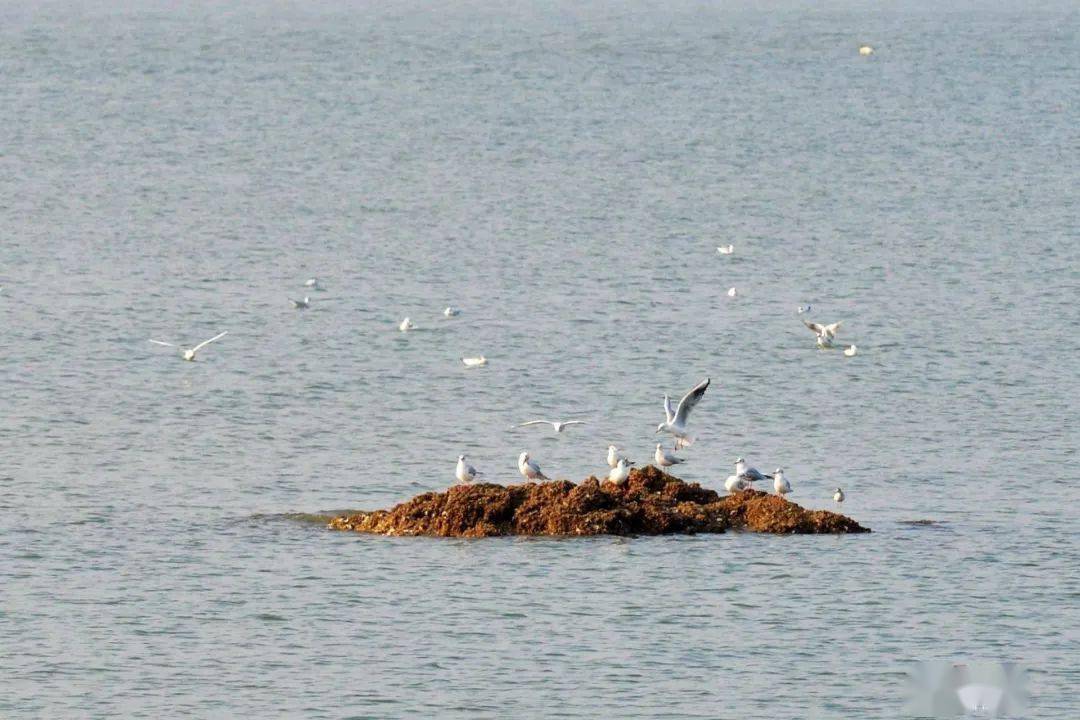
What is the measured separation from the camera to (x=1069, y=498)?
31078 millimetres

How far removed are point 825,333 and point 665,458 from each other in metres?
12.2

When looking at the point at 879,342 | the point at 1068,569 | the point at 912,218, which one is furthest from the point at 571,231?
the point at 1068,569

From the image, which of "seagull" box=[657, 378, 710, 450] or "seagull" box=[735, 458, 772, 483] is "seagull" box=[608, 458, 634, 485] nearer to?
"seagull" box=[657, 378, 710, 450]

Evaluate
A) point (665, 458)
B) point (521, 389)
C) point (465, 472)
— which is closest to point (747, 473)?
point (665, 458)

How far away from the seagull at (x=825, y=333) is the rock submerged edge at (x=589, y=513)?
13.5 m

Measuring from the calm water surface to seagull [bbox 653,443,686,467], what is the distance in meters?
1.02

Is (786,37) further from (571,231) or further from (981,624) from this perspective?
(981,624)

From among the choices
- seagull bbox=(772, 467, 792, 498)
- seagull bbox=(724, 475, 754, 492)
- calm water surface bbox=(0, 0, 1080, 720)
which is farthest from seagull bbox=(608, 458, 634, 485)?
seagull bbox=(772, 467, 792, 498)

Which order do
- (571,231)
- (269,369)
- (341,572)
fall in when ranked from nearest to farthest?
1. (341,572)
2. (269,369)
3. (571,231)

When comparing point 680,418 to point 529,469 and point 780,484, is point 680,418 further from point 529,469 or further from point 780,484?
point 529,469

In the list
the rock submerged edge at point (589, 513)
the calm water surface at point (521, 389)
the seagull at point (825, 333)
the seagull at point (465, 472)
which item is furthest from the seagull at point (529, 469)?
the seagull at point (825, 333)

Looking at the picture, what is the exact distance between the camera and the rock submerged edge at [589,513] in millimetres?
27984

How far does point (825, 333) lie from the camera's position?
42312 mm

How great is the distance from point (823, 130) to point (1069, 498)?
56548 millimetres
